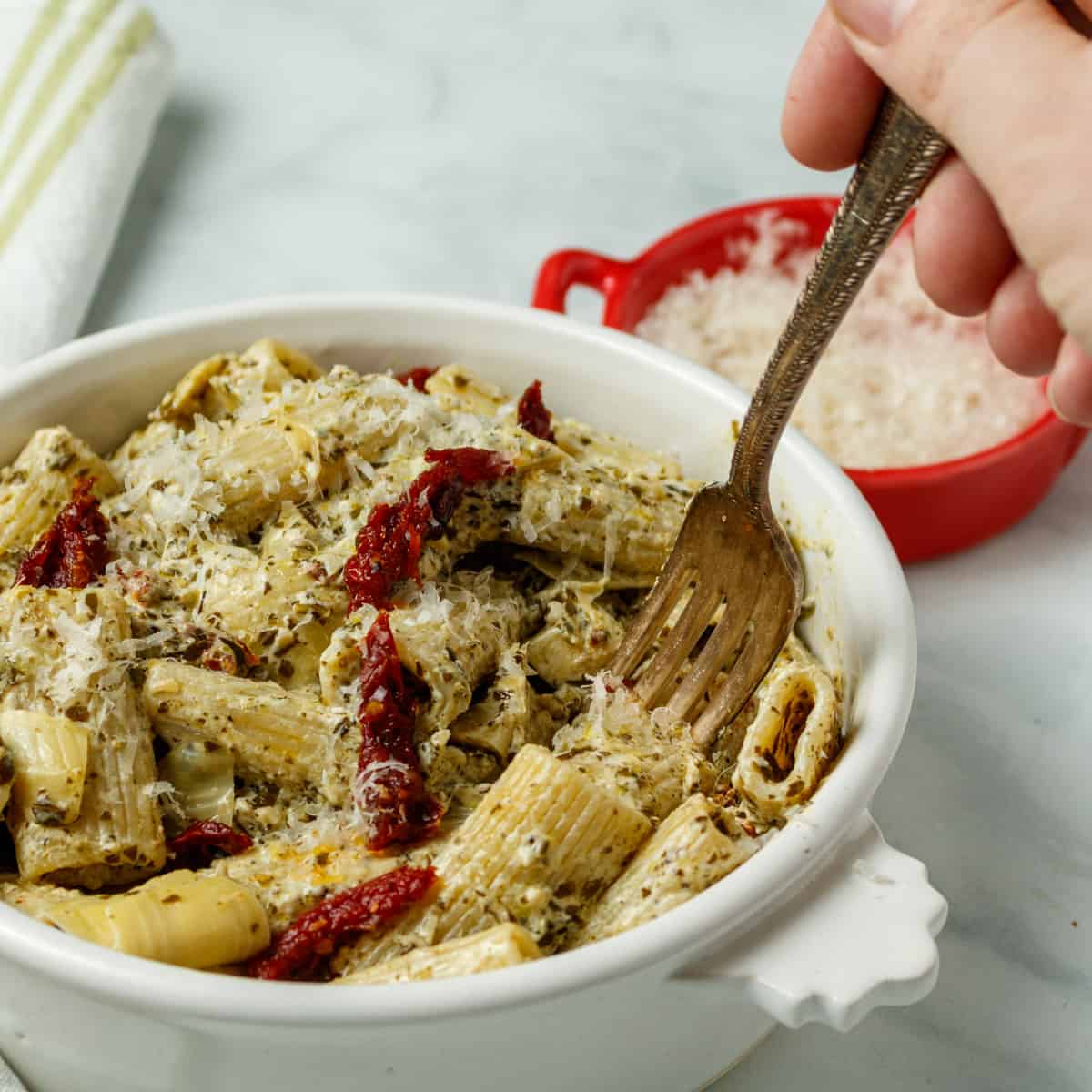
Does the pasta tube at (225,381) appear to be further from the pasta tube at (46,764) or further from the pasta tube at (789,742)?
the pasta tube at (789,742)

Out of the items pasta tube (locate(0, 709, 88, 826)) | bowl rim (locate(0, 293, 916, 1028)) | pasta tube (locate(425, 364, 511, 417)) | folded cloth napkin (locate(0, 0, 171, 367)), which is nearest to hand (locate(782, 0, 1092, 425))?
bowl rim (locate(0, 293, 916, 1028))

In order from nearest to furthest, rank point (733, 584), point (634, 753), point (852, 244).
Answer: point (852, 244), point (634, 753), point (733, 584)

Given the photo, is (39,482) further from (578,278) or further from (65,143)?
(65,143)

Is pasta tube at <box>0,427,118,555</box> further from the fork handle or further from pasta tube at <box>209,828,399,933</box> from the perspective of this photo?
the fork handle

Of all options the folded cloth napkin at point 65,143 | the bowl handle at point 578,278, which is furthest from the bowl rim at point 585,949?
the folded cloth napkin at point 65,143

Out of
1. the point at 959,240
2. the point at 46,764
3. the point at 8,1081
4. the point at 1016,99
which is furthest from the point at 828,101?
the point at 8,1081

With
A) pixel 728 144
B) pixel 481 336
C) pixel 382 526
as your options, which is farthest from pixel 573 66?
pixel 382 526

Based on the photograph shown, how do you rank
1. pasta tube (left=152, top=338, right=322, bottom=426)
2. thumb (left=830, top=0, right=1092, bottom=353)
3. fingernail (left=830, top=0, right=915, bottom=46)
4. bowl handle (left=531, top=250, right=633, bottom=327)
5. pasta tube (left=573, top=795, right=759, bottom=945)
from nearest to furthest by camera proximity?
thumb (left=830, top=0, right=1092, bottom=353) < fingernail (left=830, top=0, right=915, bottom=46) < pasta tube (left=573, top=795, right=759, bottom=945) < pasta tube (left=152, top=338, right=322, bottom=426) < bowl handle (left=531, top=250, right=633, bottom=327)
